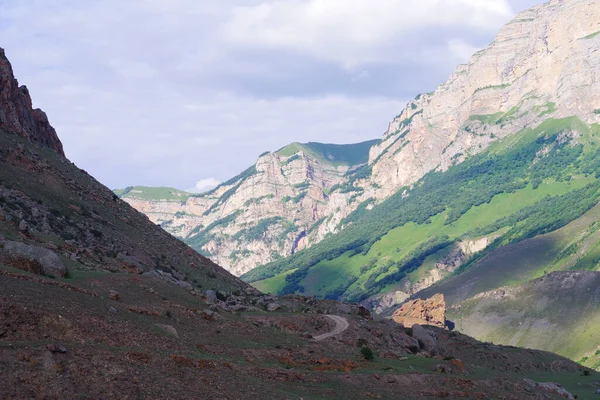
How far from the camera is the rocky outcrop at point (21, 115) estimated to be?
98750mm

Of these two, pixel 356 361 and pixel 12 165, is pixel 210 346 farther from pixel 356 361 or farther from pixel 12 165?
pixel 12 165

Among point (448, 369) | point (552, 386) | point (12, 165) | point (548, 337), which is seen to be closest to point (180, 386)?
point (448, 369)

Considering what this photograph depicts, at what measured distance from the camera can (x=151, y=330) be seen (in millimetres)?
41188

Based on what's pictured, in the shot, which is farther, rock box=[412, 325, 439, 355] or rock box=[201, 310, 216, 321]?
rock box=[412, 325, 439, 355]

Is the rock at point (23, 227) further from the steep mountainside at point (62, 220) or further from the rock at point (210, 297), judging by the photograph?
the rock at point (210, 297)

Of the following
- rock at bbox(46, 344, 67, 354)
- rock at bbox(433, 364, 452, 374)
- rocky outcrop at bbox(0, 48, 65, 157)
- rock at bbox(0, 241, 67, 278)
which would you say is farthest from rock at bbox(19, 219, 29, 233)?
rocky outcrop at bbox(0, 48, 65, 157)

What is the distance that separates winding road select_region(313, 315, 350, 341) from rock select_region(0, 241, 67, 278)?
22923mm

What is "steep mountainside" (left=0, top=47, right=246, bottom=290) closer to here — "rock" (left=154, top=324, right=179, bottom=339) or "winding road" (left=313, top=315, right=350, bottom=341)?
"rock" (left=154, top=324, right=179, bottom=339)

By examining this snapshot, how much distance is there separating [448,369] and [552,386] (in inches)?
776

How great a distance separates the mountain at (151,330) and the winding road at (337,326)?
0.16 m

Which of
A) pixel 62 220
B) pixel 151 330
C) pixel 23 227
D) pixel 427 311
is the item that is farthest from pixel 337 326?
pixel 427 311

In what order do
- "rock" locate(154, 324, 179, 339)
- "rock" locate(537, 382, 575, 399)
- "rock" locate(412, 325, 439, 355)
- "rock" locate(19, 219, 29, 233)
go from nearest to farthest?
"rock" locate(154, 324, 179, 339)
"rock" locate(19, 219, 29, 233)
"rock" locate(537, 382, 575, 399)
"rock" locate(412, 325, 439, 355)

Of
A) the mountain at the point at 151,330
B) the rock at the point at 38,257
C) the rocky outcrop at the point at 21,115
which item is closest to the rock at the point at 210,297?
the mountain at the point at 151,330

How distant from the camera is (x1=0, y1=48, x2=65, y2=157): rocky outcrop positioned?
98750 millimetres
